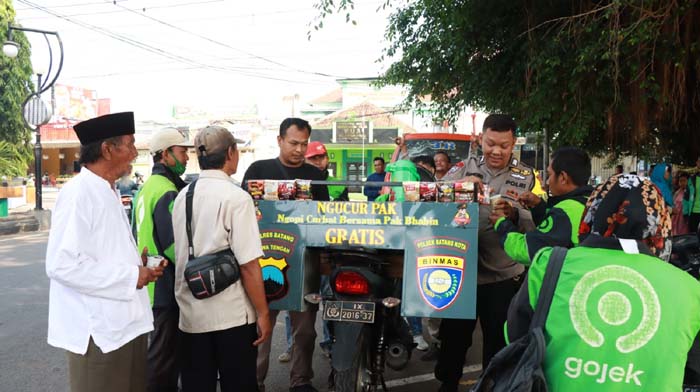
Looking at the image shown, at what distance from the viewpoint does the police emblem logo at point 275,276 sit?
10.6 feet

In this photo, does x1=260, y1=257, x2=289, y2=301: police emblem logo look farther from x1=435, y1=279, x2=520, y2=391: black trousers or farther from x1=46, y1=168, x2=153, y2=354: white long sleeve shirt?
x1=435, y1=279, x2=520, y2=391: black trousers

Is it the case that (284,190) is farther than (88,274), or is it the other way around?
(284,190)

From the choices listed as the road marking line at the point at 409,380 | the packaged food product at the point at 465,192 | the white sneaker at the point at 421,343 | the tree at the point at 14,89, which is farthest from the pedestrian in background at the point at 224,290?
the tree at the point at 14,89

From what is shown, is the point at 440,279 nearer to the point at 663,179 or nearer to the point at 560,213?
the point at 560,213

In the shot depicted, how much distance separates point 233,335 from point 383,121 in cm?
3171

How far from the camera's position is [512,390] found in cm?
170

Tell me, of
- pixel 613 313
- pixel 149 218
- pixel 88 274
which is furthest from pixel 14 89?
pixel 613 313

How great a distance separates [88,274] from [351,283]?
4.84 ft

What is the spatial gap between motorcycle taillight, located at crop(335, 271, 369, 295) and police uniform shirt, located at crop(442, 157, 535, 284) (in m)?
0.87

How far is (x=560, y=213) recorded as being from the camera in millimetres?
2697

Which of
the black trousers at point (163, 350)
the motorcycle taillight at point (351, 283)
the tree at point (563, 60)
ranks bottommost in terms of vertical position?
the black trousers at point (163, 350)

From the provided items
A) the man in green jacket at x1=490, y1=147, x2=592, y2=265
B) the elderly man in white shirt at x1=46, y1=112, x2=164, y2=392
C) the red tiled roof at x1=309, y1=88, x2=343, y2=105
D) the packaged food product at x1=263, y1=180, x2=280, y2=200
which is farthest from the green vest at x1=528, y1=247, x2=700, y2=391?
the red tiled roof at x1=309, y1=88, x2=343, y2=105

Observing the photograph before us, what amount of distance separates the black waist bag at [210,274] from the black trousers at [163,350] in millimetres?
863

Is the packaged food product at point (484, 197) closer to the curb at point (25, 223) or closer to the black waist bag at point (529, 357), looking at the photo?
the black waist bag at point (529, 357)
